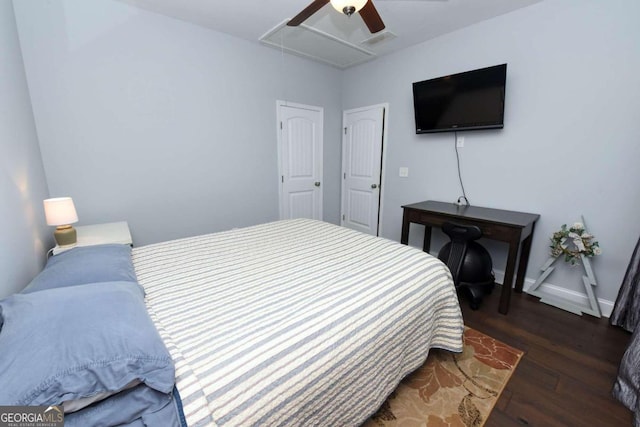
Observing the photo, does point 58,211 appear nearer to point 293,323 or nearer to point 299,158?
point 293,323

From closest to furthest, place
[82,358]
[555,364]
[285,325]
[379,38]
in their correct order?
[82,358] < [285,325] < [555,364] < [379,38]

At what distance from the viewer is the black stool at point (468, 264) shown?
7.64 feet

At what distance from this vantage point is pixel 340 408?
104 cm

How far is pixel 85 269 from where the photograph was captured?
1.21 metres

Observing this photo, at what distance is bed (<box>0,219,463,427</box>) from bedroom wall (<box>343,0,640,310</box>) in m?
1.59

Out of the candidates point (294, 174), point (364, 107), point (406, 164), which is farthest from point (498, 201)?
point (294, 174)

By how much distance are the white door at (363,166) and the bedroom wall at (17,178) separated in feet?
11.1

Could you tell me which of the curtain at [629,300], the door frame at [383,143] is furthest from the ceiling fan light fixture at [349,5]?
the curtain at [629,300]

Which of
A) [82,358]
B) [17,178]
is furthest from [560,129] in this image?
[17,178]

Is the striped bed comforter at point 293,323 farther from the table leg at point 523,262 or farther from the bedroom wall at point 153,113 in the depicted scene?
the table leg at point 523,262

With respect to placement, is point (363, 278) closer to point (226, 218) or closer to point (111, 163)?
point (226, 218)

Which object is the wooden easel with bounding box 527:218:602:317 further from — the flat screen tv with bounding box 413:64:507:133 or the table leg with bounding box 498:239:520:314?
the flat screen tv with bounding box 413:64:507:133

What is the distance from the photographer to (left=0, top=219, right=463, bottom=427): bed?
0.78m

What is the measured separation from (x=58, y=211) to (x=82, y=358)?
5.38 ft
